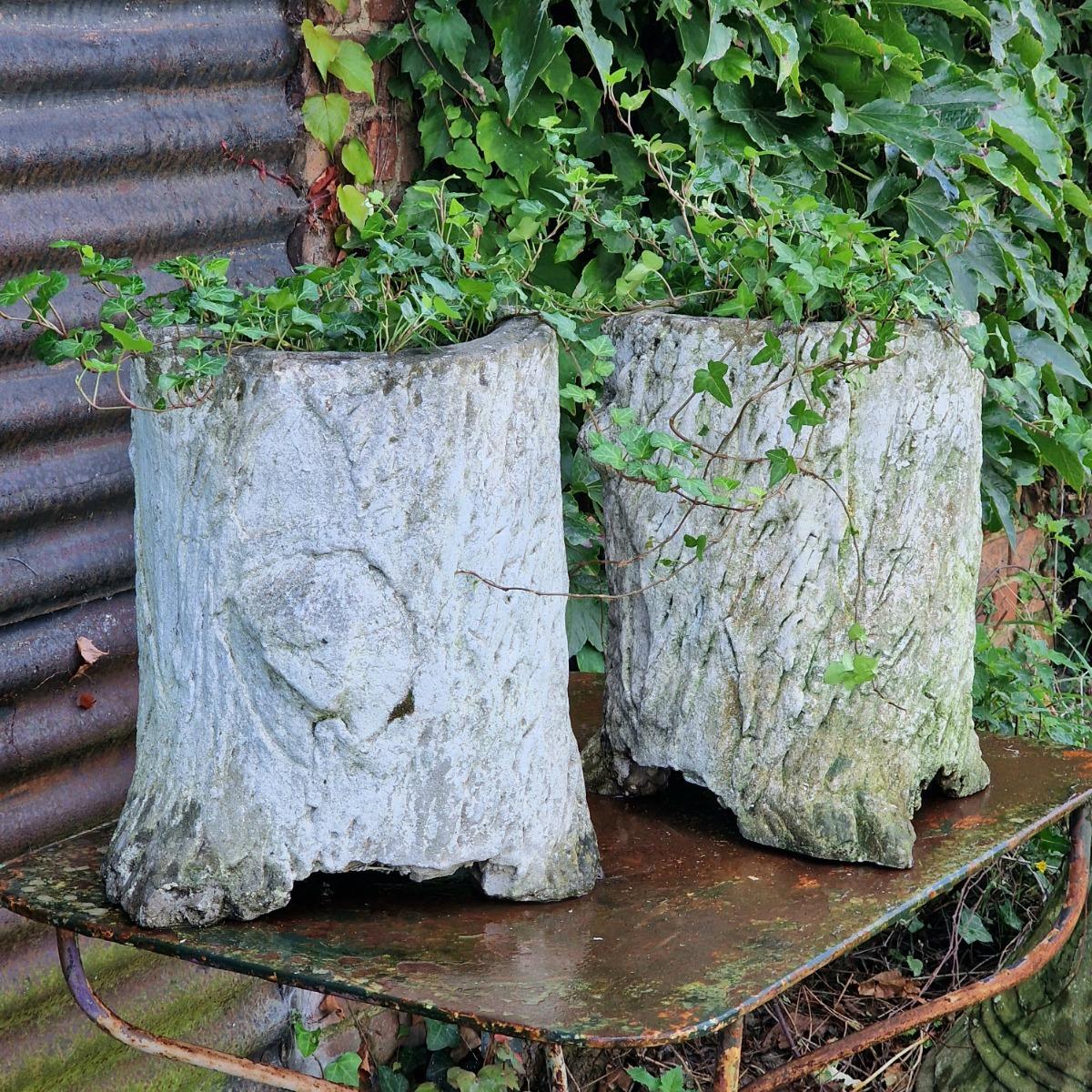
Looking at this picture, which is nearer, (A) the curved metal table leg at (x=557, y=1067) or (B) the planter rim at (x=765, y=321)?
(B) the planter rim at (x=765, y=321)

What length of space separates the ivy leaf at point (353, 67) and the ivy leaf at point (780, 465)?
1161 mm

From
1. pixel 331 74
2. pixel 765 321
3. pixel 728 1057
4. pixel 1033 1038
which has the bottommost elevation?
pixel 1033 1038

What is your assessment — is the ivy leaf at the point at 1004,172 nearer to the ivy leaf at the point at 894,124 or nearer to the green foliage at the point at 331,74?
the ivy leaf at the point at 894,124

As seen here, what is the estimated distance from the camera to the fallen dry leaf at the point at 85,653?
182 centimetres

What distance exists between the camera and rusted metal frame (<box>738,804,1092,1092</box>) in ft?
4.54

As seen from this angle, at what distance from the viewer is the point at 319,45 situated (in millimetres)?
2033

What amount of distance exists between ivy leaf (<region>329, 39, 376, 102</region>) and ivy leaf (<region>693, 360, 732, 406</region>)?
3.52 feet

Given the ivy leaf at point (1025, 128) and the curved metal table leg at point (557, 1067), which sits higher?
the ivy leaf at point (1025, 128)

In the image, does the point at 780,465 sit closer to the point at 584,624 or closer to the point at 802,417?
the point at 802,417

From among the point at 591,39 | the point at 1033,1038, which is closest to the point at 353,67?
the point at 591,39

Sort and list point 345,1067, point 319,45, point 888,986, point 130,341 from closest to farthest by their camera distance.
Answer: point 130,341 → point 345,1067 → point 319,45 → point 888,986

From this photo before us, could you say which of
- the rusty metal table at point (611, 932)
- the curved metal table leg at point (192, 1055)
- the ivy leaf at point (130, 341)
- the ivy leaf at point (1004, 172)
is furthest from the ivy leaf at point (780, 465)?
the ivy leaf at point (1004, 172)

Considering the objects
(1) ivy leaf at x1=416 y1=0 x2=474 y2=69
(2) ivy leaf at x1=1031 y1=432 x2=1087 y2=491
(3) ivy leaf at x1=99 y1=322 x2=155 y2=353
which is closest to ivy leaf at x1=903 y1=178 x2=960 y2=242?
(2) ivy leaf at x1=1031 y1=432 x2=1087 y2=491

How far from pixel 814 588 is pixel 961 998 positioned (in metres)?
0.49
